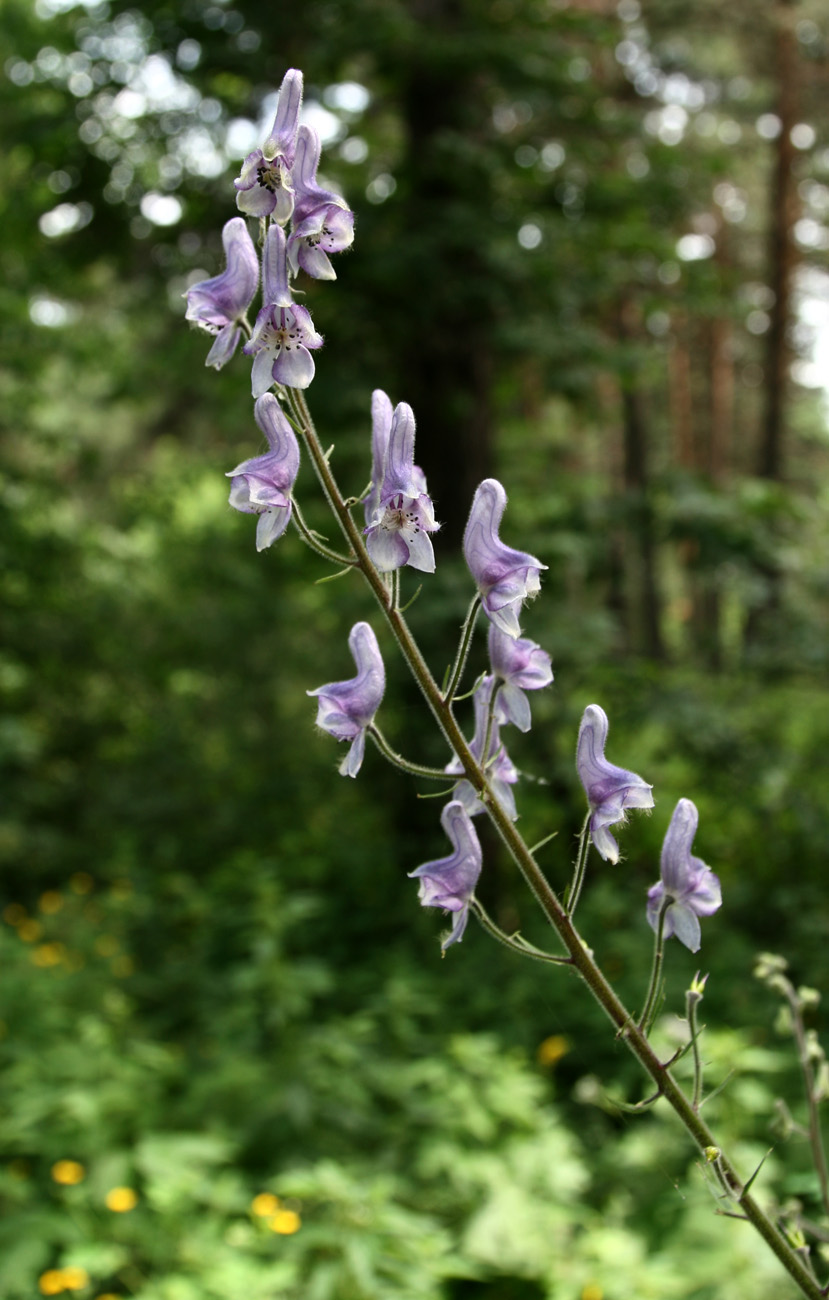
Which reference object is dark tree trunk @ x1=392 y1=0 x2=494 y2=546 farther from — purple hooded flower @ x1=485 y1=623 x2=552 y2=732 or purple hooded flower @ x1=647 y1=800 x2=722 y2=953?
purple hooded flower @ x1=647 y1=800 x2=722 y2=953

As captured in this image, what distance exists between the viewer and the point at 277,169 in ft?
3.79

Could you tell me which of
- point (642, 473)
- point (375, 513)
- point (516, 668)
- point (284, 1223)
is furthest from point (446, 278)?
point (642, 473)

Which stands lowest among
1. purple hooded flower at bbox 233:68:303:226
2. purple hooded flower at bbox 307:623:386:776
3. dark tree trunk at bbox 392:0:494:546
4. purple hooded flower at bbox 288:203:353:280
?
purple hooded flower at bbox 307:623:386:776

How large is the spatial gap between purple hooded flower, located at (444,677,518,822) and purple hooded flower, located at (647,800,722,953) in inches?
8.1

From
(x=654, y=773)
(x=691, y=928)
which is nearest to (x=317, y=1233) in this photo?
(x=691, y=928)

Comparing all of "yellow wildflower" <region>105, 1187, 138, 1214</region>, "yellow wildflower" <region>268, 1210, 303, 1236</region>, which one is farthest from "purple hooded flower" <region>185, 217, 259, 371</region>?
"yellow wildflower" <region>105, 1187, 138, 1214</region>

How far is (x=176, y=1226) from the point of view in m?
3.17

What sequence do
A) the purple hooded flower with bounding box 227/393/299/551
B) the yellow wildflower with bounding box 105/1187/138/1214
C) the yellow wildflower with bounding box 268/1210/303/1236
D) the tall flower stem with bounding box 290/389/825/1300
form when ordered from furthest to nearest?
the yellow wildflower with bounding box 105/1187/138/1214 → the yellow wildflower with bounding box 268/1210/303/1236 → the purple hooded flower with bounding box 227/393/299/551 → the tall flower stem with bounding box 290/389/825/1300

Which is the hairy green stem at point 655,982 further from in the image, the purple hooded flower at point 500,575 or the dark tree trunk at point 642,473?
the dark tree trunk at point 642,473

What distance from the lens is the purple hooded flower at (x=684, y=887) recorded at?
1339mm

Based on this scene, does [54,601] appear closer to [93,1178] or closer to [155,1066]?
[155,1066]

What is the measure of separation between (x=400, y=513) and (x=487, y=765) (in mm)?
339

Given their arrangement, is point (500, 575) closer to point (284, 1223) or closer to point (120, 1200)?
point (284, 1223)

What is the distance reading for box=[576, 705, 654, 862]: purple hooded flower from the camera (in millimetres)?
1301
